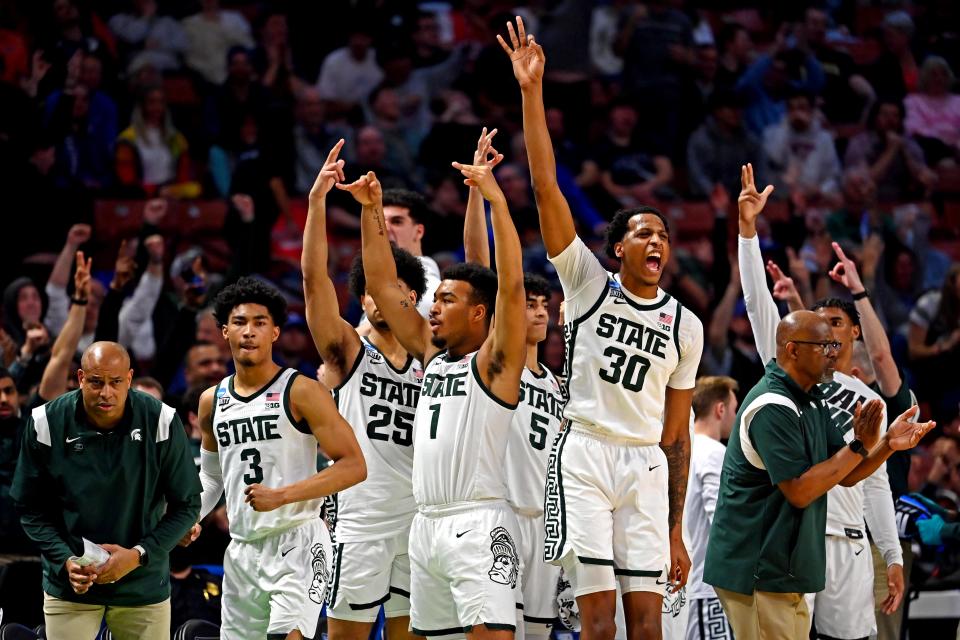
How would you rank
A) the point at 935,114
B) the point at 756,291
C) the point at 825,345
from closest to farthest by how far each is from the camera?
the point at 825,345 → the point at 756,291 → the point at 935,114

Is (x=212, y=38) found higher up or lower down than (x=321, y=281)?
higher up

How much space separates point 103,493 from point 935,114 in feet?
40.4

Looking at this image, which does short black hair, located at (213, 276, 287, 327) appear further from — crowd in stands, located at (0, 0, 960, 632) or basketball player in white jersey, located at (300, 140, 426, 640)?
crowd in stands, located at (0, 0, 960, 632)

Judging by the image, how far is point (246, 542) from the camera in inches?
253

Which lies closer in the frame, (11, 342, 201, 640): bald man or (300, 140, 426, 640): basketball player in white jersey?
(11, 342, 201, 640): bald man

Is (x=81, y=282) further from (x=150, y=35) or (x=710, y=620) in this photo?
(x=150, y=35)

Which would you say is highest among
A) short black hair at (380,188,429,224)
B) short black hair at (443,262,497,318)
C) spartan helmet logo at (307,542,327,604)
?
short black hair at (380,188,429,224)

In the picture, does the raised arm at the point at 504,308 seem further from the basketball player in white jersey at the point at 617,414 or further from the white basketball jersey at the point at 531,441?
the white basketball jersey at the point at 531,441

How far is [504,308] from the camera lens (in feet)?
20.3

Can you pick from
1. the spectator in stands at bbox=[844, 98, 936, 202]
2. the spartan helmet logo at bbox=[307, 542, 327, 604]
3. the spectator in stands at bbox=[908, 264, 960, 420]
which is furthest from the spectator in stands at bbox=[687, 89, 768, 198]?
the spartan helmet logo at bbox=[307, 542, 327, 604]

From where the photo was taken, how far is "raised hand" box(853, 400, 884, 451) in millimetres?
6059

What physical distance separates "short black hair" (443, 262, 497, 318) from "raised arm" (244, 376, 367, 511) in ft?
2.79

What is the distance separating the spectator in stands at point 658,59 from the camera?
14828 mm

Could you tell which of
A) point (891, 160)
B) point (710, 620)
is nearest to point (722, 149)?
point (891, 160)
